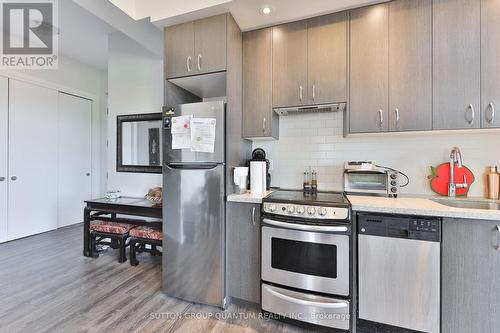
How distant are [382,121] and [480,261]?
114 centimetres

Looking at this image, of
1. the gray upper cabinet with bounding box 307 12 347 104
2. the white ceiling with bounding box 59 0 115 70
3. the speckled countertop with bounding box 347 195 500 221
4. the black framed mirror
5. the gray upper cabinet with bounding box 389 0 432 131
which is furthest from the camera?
the black framed mirror

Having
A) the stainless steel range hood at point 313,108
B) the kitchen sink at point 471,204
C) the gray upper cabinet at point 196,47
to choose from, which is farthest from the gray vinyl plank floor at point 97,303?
the gray upper cabinet at point 196,47

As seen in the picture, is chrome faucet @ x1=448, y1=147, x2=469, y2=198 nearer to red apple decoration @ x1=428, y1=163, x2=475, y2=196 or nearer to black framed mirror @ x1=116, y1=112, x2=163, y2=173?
red apple decoration @ x1=428, y1=163, x2=475, y2=196

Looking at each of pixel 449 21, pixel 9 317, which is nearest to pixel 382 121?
pixel 449 21

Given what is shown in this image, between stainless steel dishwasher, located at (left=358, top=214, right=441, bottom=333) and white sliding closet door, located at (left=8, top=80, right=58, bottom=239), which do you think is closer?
stainless steel dishwasher, located at (left=358, top=214, right=441, bottom=333)

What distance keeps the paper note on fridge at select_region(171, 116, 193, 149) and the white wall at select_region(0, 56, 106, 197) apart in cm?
338

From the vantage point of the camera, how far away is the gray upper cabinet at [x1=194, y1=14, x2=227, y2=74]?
2.00 meters

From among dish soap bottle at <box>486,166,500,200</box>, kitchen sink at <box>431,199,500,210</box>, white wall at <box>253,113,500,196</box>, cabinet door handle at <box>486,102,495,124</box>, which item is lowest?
→ kitchen sink at <box>431,199,500,210</box>

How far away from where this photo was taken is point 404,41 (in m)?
1.84

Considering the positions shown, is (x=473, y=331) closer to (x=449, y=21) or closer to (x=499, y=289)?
(x=499, y=289)

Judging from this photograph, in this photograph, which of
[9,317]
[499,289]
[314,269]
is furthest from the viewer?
[9,317]

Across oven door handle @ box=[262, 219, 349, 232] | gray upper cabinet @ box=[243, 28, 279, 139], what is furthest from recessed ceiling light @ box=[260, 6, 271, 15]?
oven door handle @ box=[262, 219, 349, 232]

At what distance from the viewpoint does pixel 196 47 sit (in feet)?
6.82

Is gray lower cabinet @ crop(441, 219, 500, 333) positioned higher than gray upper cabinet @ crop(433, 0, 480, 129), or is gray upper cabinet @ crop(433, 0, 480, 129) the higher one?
gray upper cabinet @ crop(433, 0, 480, 129)
